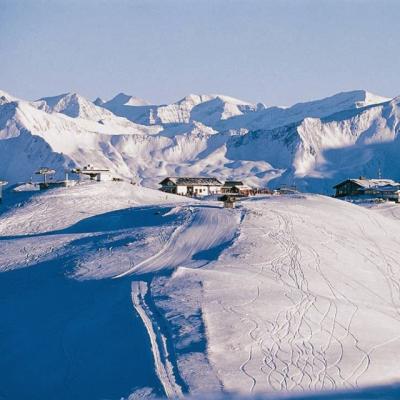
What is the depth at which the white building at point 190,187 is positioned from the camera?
11906 cm

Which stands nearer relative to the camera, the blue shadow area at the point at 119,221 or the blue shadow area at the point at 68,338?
the blue shadow area at the point at 68,338

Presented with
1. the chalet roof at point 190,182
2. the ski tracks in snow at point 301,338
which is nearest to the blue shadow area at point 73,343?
the ski tracks in snow at point 301,338

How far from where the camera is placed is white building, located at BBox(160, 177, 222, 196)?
11906 centimetres

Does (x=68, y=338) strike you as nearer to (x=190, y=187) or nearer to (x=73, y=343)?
(x=73, y=343)

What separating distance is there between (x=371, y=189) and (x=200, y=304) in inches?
3286

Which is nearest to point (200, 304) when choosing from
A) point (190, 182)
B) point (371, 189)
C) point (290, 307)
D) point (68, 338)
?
point (290, 307)

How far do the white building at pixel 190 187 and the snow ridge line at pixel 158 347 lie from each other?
248 feet

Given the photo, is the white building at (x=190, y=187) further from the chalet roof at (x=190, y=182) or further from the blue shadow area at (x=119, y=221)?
the blue shadow area at (x=119, y=221)

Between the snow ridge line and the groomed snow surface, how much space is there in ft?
0.28

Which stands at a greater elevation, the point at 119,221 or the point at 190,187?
the point at 119,221

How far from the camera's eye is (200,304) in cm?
3969

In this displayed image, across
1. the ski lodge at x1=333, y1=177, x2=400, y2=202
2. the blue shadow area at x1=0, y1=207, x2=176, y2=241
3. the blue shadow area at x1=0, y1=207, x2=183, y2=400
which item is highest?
the blue shadow area at x1=0, y1=207, x2=176, y2=241

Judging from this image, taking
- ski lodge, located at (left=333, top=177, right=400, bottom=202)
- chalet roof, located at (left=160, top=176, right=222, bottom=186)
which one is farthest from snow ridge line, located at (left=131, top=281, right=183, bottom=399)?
chalet roof, located at (left=160, top=176, right=222, bottom=186)

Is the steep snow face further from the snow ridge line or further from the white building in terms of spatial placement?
the white building
